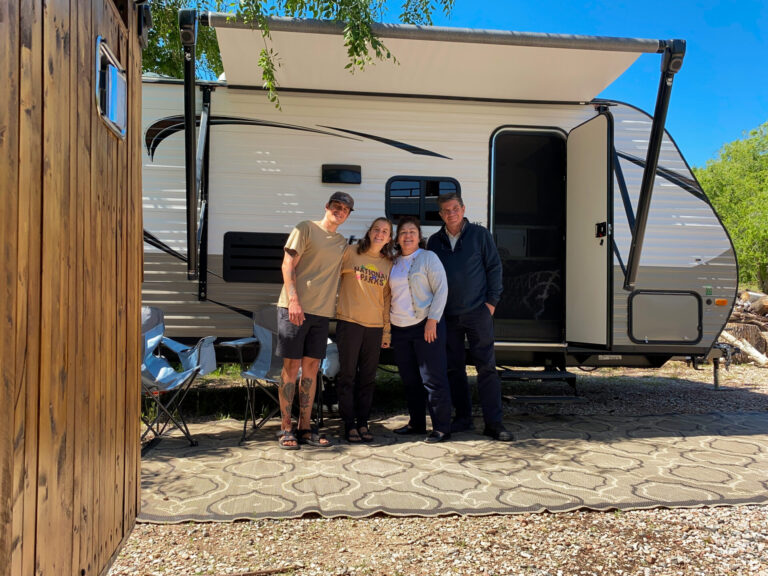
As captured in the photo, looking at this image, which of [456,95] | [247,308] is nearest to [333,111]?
[456,95]

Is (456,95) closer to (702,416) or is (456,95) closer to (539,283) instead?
(539,283)

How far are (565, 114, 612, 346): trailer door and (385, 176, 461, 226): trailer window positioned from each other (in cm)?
99

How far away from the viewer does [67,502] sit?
1387mm

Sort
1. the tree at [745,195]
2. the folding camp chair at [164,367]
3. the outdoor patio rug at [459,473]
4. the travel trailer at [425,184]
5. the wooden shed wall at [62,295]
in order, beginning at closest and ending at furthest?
1. the wooden shed wall at [62,295]
2. the outdoor patio rug at [459,473]
3. the folding camp chair at [164,367]
4. the travel trailer at [425,184]
5. the tree at [745,195]

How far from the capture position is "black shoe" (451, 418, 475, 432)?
4137 millimetres

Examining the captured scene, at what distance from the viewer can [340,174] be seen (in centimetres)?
458

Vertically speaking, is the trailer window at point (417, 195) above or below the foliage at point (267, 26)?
below

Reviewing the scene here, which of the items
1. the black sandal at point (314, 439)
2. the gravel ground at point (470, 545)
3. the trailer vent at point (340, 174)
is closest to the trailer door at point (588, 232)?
the trailer vent at point (340, 174)

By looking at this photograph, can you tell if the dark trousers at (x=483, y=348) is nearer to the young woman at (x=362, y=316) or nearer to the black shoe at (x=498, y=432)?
the black shoe at (x=498, y=432)

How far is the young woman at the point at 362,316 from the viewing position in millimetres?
3773

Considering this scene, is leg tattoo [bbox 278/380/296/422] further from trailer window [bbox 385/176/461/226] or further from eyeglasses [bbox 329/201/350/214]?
trailer window [bbox 385/176/461/226]

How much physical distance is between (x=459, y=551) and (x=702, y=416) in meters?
3.22

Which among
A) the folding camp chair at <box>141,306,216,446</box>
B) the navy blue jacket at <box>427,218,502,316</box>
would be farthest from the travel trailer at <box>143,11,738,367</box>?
the navy blue jacket at <box>427,218,502,316</box>

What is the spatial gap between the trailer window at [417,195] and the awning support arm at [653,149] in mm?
1343
